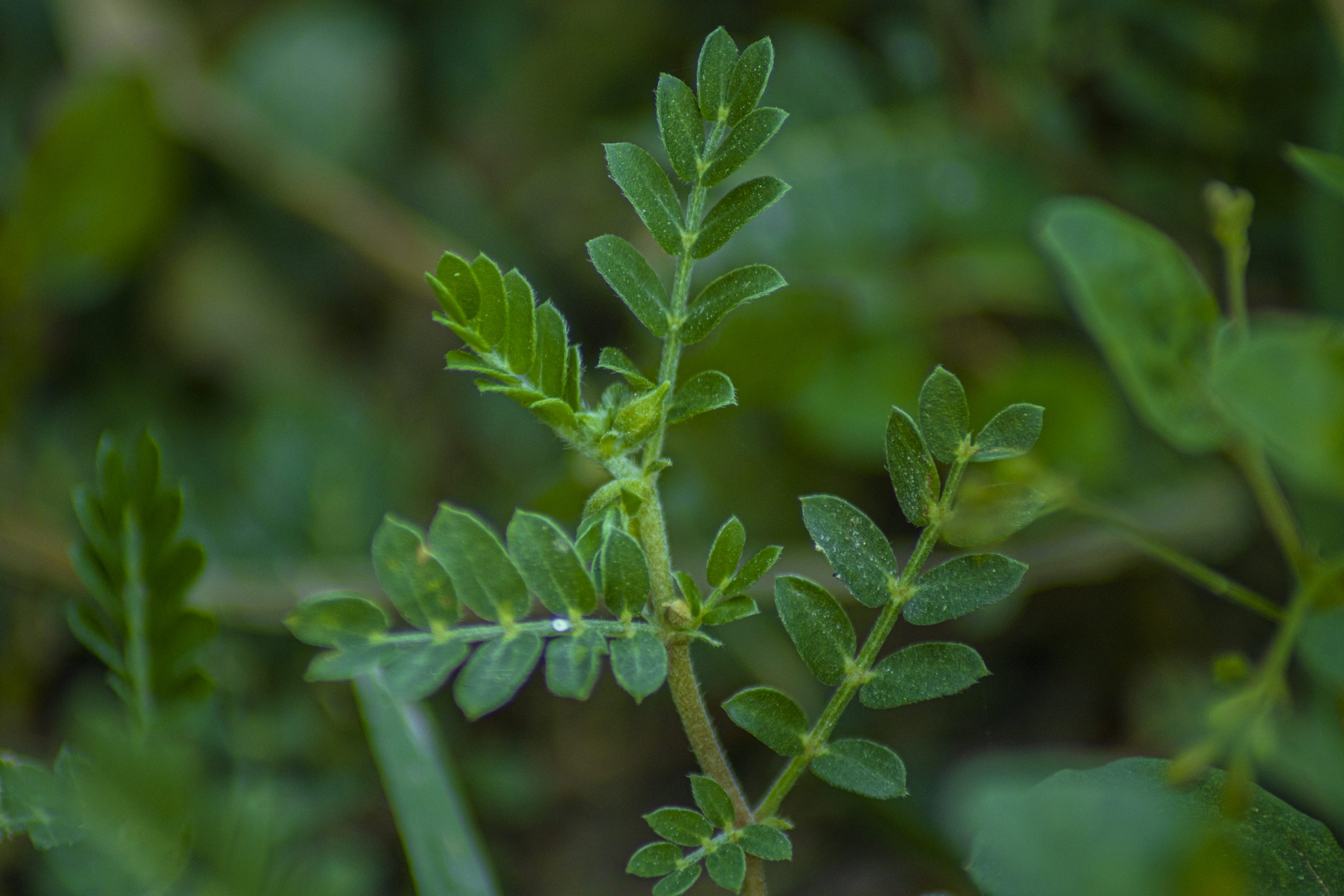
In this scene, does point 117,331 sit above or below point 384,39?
Result: below

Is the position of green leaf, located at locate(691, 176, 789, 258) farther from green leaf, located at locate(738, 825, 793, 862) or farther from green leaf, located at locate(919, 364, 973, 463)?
green leaf, located at locate(738, 825, 793, 862)

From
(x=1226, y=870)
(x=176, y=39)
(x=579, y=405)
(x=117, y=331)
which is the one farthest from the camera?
(x=176, y=39)

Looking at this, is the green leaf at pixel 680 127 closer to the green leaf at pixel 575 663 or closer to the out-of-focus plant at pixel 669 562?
the out-of-focus plant at pixel 669 562

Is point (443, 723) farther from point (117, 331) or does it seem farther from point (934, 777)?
point (117, 331)

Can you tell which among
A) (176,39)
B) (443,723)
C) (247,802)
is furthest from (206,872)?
(176,39)

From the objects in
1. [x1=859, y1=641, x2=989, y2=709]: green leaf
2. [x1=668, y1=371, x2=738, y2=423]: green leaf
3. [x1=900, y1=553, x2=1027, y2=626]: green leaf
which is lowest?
[x1=859, y1=641, x2=989, y2=709]: green leaf

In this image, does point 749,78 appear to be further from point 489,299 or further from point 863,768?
point 863,768

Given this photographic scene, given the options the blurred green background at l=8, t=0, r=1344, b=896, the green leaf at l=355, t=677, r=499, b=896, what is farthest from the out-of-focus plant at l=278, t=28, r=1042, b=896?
the blurred green background at l=8, t=0, r=1344, b=896
